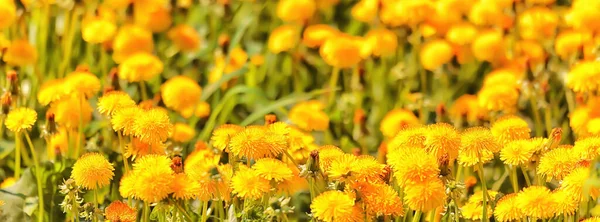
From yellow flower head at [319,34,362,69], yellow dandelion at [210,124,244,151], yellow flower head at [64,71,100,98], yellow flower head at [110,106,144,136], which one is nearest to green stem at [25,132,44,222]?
yellow flower head at [64,71,100,98]

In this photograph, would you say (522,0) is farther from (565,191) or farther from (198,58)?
(565,191)

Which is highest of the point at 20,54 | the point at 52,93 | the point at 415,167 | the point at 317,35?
the point at 317,35

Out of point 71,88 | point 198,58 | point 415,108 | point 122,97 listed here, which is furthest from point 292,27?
point 122,97

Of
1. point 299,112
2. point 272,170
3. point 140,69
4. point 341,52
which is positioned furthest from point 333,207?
point 341,52

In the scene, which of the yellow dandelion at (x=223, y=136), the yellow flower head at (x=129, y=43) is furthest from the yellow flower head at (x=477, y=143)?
the yellow flower head at (x=129, y=43)

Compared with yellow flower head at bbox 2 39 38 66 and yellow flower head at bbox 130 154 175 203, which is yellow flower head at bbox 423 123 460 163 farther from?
yellow flower head at bbox 2 39 38 66

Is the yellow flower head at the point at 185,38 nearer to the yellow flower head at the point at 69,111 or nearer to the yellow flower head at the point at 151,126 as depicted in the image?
the yellow flower head at the point at 69,111

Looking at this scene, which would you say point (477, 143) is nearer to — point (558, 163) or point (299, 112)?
point (558, 163)
